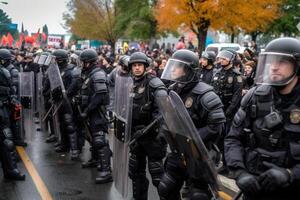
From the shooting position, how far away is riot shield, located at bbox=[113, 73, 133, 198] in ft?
17.3

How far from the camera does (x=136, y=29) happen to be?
41438 millimetres

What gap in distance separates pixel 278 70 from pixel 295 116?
0.35m

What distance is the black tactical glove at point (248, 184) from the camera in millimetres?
3291

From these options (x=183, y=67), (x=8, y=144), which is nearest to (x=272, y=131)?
(x=183, y=67)

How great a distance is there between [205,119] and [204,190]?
68 cm

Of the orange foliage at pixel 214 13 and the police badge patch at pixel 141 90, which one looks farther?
the orange foliage at pixel 214 13

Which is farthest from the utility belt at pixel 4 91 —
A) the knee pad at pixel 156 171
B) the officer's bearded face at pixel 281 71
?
the officer's bearded face at pixel 281 71

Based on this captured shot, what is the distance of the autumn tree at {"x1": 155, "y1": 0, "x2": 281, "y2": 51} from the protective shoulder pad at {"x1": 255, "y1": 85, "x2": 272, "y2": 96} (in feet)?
67.1

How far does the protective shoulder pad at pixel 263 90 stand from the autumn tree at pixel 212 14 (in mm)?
20453

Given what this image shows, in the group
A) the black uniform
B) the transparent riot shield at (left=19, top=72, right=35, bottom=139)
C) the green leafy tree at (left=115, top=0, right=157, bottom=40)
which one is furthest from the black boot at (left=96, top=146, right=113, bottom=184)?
the green leafy tree at (left=115, top=0, right=157, bottom=40)

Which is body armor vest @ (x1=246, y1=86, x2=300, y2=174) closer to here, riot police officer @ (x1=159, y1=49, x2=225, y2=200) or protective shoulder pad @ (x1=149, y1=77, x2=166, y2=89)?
riot police officer @ (x1=159, y1=49, x2=225, y2=200)

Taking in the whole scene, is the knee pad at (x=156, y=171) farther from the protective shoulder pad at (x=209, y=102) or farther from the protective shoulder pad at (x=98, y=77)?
the protective shoulder pad at (x=98, y=77)

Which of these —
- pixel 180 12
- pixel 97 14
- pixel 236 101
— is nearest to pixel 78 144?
pixel 236 101

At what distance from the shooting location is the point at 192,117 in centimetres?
463
